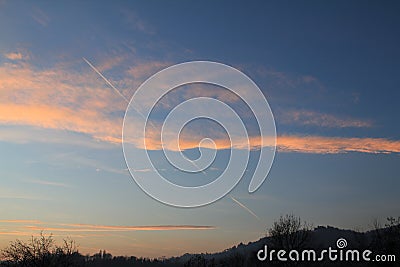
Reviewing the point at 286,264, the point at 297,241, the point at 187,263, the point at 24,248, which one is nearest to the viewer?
the point at 24,248

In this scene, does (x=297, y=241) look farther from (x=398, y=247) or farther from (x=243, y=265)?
(x=243, y=265)

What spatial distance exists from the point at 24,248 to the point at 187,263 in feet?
118

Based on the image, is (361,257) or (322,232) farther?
(322,232)

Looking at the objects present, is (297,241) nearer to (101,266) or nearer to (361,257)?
(361,257)

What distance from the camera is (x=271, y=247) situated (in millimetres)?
63188

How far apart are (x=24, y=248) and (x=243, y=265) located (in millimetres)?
54330

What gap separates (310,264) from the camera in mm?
60125

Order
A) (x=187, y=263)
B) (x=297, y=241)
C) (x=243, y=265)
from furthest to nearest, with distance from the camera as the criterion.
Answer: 1. (x=243, y=265)
2. (x=187, y=263)
3. (x=297, y=241)

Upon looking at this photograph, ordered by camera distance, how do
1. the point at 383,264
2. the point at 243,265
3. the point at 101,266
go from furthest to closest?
the point at 101,266
the point at 243,265
the point at 383,264

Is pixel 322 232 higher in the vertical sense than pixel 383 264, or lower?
higher

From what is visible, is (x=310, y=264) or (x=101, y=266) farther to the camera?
(x=101, y=266)

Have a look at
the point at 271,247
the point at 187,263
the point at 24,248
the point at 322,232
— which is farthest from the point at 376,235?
the point at 24,248

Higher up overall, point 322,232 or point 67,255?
point 322,232

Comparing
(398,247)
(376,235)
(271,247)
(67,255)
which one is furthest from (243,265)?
(67,255)
